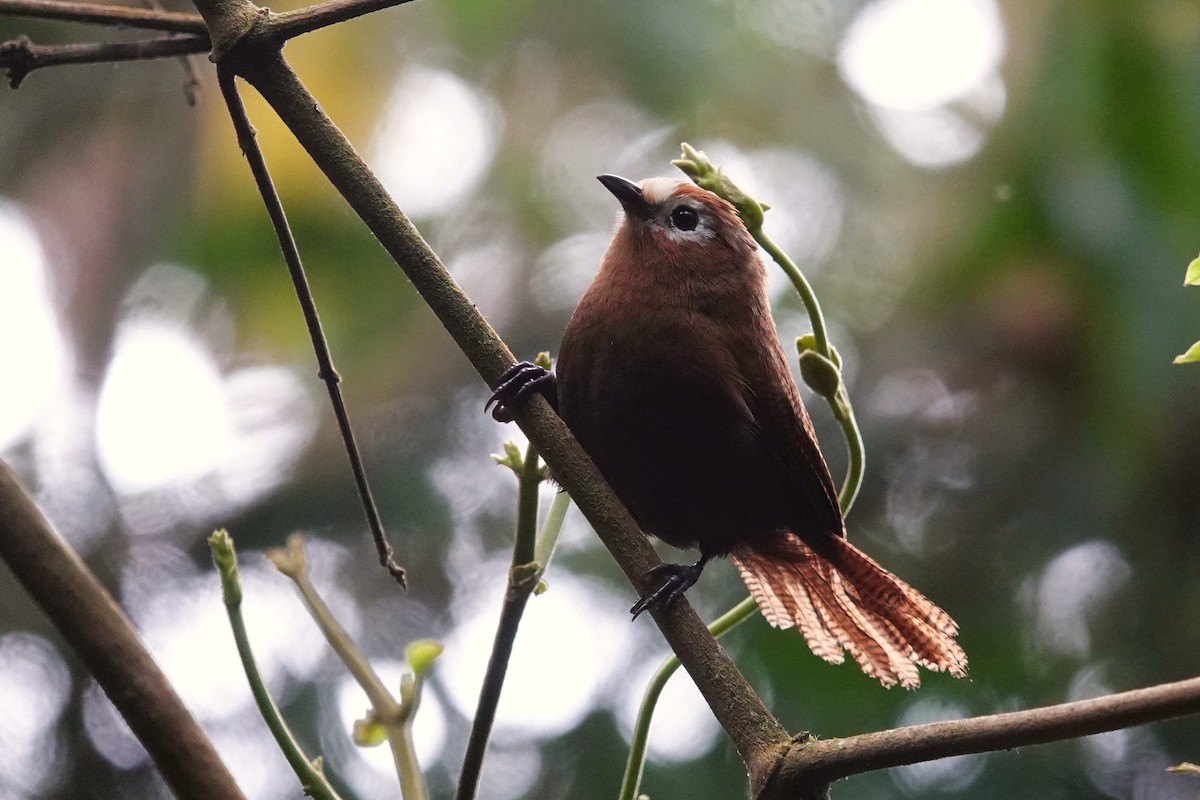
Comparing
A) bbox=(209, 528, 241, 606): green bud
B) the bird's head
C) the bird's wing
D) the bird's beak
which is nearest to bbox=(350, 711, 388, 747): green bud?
bbox=(209, 528, 241, 606): green bud

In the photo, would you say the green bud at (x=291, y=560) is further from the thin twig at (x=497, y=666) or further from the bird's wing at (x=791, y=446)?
the bird's wing at (x=791, y=446)

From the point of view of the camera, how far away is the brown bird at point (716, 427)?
2.17 meters

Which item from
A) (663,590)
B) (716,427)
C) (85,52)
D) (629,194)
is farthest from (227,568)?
(629,194)

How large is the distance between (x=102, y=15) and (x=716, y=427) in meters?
1.25

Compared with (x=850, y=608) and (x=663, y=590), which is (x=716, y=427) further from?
(x=663, y=590)

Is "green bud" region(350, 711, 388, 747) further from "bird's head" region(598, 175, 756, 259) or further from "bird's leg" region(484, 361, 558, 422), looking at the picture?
"bird's head" region(598, 175, 756, 259)

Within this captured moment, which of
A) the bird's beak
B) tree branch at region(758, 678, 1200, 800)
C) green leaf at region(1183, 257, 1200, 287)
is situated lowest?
tree branch at region(758, 678, 1200, 800)

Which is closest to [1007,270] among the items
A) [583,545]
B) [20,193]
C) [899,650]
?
[583,545]

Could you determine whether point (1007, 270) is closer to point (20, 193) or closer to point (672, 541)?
point (672, 541)

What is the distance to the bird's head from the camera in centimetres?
251

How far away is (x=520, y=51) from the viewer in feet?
13.5

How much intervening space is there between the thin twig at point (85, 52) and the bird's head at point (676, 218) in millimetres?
1147

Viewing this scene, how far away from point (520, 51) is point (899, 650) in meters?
2.60

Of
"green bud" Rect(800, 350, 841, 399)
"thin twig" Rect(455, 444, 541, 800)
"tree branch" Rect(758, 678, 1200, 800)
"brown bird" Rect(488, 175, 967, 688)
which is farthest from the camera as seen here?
"brown bird" Rect(488, 175, 967, 688)
